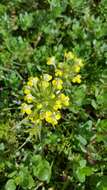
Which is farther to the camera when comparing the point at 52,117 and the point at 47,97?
the point at 47,97

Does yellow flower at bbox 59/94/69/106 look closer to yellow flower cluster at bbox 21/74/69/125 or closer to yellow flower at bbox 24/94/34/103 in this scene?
yellow flower cluster at bbox 21/74/69/125

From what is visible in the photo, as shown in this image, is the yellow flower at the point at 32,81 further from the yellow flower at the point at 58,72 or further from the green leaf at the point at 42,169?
the green leaf at the point at 42,169

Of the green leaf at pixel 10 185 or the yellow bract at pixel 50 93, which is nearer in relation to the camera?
the green leaf at pixel 10 185

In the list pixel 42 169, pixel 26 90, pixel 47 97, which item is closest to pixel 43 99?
pixel 47 97

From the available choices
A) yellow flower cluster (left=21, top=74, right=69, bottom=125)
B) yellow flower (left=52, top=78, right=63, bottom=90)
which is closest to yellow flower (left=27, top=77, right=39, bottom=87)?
yellow flower cluster (left=21, top=74, right=69, bottom=125)

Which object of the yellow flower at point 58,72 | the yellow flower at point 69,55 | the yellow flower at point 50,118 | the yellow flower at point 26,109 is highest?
the yellow flower at point 69,55

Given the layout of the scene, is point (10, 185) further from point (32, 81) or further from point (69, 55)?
point (69, 55)

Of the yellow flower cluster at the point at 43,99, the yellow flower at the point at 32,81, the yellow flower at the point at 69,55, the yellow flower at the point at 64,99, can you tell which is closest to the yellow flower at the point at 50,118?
the yellow flower cluster at the point at 43,99

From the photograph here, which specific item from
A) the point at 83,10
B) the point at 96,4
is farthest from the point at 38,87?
the point at 96,4
